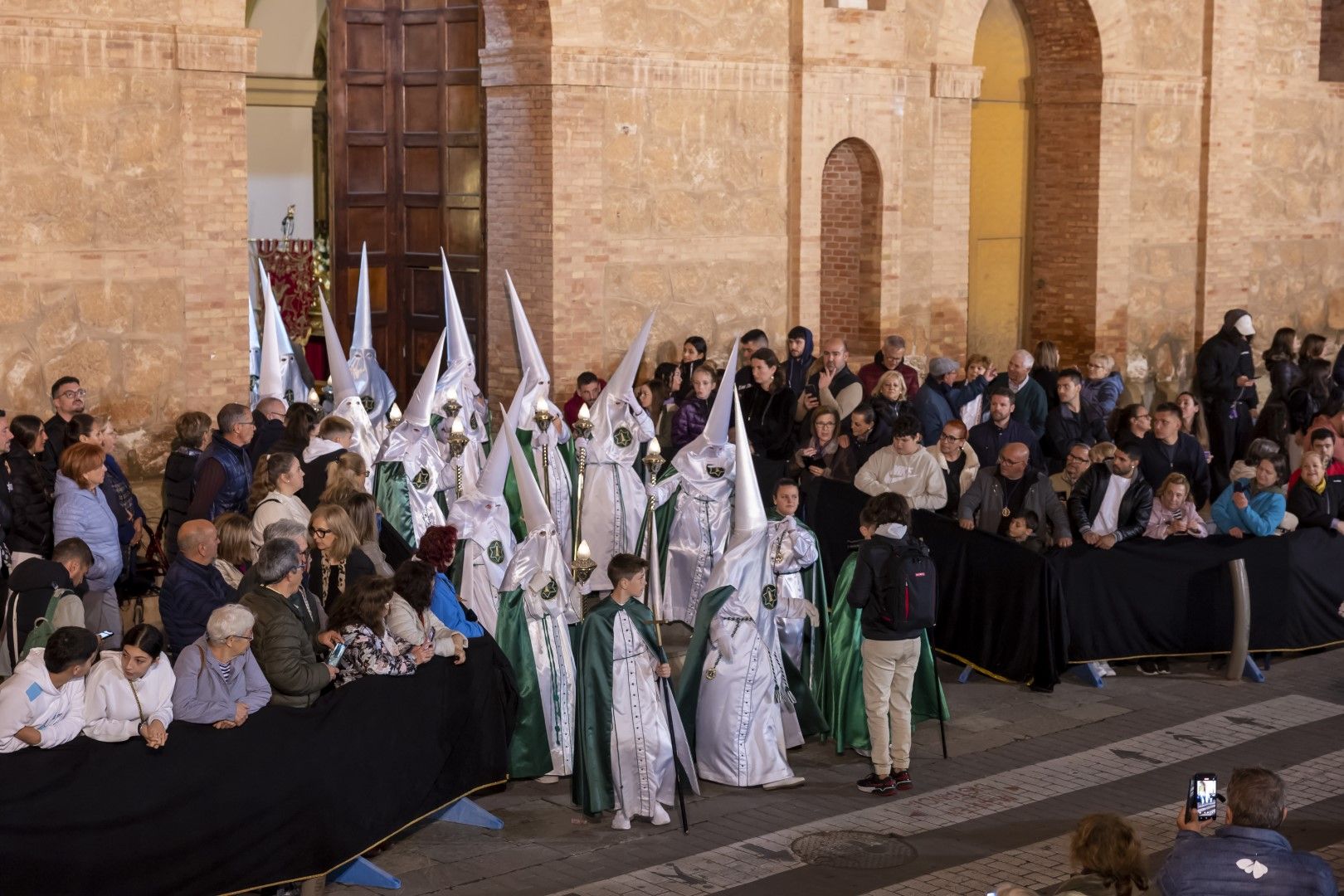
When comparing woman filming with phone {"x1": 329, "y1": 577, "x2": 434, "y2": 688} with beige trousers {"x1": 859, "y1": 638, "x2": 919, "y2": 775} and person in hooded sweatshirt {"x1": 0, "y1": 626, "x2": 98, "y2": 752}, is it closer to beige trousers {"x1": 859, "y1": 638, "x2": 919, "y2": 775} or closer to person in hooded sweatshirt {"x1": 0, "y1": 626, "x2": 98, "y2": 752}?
person in hooded sweatshirt {"x1": 0, "y1": 626, "x2": 98, "y2": 752}

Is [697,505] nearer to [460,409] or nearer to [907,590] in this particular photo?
[460,409]

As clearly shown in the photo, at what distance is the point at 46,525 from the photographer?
1103 centimetres

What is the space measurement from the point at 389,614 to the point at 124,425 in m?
7.35

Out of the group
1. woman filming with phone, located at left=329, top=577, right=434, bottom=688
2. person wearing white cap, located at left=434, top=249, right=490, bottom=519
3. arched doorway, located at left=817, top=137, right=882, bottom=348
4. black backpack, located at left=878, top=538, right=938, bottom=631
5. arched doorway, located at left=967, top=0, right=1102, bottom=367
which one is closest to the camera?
woman filming with phone, located at left=329, top=577, right=434, bottom=688

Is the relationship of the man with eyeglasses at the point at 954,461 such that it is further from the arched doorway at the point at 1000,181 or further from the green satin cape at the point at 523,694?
the arched doorway at the point at 1000,181

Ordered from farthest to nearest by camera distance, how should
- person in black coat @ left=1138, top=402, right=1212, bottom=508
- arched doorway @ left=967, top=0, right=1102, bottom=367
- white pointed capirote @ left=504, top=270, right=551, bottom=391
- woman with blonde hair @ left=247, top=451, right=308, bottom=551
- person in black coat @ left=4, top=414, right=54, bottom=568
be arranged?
arched doorway @ left=967, top=0, right=1102, bottom=367 < person in black coat @ left=1138, top=402, right=1212, bottom=508 < white pointed capirote @ left=504, top=270, right=551, bottom=391 < person in black coat @ left=4, top=414, right=54, bottom=568 < woman with blonde hair @ left=247, top=451, right=308, bottom=551

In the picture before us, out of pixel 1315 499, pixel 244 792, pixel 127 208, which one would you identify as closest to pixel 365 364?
Answer: pixel 127 208

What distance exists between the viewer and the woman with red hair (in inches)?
354

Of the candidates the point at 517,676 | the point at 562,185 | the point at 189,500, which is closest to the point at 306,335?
the point at 562,185

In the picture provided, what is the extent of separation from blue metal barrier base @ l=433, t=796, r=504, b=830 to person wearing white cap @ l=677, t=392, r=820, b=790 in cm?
124

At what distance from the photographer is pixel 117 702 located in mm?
7309

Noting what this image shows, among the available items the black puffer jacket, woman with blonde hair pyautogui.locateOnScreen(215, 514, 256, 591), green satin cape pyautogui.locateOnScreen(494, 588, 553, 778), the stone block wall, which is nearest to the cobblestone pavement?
green satin cape pyautogui.locateOnScreen(494, 588, 553, 778)

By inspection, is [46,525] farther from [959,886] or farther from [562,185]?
[562,185]

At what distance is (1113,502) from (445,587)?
4.91 metres
